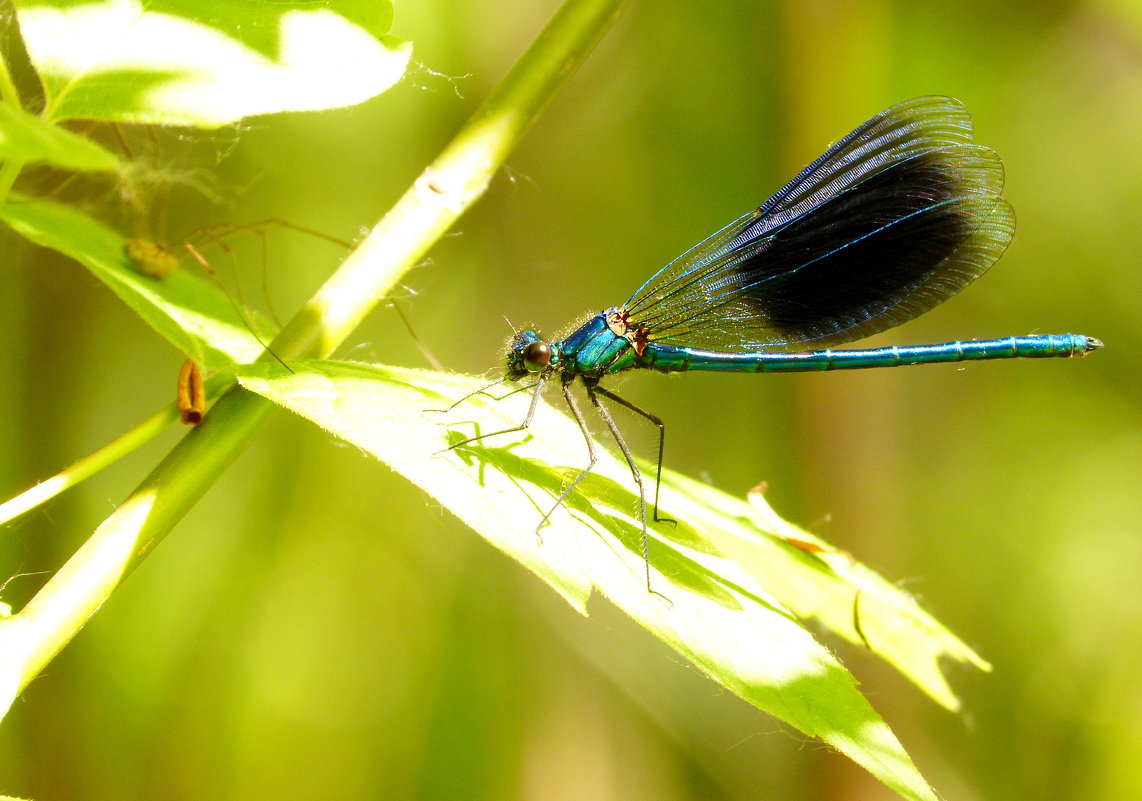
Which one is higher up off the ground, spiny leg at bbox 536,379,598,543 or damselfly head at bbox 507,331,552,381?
damselfly head at bbox 507,331,552,381

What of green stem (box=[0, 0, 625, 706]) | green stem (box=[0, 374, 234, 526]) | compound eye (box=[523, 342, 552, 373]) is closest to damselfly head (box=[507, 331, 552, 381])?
compound eye (box=[523, 342, 552, 373])

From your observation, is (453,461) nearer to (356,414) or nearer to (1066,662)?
(356,414)

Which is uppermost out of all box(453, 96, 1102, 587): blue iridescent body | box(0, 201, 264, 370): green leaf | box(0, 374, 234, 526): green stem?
box(453, 96, 1102, 587): blue iridescent body

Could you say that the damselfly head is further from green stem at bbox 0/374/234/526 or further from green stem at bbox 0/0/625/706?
green stem at bbox 0/374/234/526

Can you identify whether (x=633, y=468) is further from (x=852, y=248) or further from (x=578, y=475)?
(x=852, y=248)

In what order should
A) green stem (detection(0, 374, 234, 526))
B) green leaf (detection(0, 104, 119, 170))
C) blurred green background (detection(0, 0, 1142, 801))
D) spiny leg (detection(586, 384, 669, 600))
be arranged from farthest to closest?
blurred green background (detection(0, 0, 1142, 801)), spiny leg (detection(586, 384, 669, 600)), green stem (detection(0, 374, 234, 526)), green leaf (detection(0, 104, 119, 170))

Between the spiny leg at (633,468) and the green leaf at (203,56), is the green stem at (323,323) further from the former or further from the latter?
the spiny leg at (633,468)

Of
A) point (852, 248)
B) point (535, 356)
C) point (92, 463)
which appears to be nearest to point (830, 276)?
point (852, 248)
